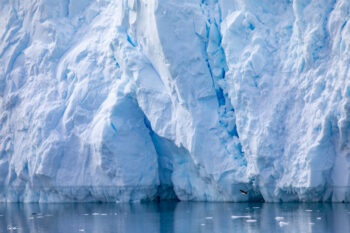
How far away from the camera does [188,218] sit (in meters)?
9.24

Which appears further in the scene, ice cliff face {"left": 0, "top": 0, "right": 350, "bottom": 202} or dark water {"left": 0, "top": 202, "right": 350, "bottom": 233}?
ice cliff face {"left": 0, "top": 0, "right": 350, "bottom": 202}

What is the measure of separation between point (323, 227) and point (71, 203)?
8046mm

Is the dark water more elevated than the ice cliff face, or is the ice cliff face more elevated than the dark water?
the ice cliff face

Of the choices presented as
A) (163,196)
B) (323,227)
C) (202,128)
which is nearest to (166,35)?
(202,128)

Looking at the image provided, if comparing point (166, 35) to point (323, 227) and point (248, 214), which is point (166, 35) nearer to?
point (248, 214)

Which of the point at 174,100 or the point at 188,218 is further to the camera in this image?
the point at 174,100

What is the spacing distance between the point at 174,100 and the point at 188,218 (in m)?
3.56

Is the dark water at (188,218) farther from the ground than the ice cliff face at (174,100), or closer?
closer

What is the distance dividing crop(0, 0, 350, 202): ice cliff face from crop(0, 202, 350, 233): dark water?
2.74 feet

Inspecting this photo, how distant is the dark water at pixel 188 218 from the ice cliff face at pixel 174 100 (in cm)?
83

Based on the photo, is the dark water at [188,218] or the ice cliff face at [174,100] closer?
the dark water at [188,218]

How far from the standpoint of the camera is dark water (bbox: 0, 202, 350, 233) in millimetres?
7672

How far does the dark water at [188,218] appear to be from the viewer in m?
7.67

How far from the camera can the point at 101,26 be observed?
48.3 ft
